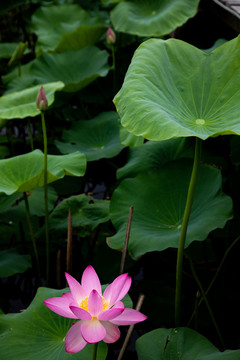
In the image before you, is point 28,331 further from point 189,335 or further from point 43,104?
point 43,104

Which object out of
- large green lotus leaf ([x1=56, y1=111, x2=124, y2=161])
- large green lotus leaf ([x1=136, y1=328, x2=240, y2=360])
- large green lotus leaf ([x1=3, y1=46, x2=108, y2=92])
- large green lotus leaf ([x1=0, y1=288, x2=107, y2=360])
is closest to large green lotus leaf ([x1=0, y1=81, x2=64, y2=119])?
large green lotus leaf ([x1=56, y1=111, x2=124, y2=161])

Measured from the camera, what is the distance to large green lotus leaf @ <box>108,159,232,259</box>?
1.29 meters

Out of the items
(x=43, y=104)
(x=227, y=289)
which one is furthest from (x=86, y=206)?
(x=227, y=289)

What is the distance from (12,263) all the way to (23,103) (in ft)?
2.38

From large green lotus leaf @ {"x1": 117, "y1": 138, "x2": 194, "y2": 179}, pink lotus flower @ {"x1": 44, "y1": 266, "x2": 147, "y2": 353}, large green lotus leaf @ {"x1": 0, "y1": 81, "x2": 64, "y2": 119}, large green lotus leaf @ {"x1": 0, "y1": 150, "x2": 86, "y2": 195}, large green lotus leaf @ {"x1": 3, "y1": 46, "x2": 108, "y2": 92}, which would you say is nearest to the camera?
pink lotus flower @ {"x1": 44, "y1": 266, "x2": 147, "y2": 353}

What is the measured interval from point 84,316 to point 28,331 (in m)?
0.41

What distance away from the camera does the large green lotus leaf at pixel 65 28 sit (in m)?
2.68

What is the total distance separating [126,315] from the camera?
760 mm

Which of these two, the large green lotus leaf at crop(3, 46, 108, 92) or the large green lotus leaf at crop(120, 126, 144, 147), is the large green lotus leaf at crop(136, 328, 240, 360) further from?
the large green lotus leaf at crop(3, 46, 108, 92)

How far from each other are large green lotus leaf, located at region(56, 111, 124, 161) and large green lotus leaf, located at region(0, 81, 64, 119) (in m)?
0.23

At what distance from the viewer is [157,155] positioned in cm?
172

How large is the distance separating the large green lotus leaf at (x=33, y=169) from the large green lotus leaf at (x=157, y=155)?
0.77 feet

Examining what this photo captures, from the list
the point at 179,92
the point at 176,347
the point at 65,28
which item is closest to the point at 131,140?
the point at 179,92

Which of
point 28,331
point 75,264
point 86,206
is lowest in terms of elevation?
point 75,264
